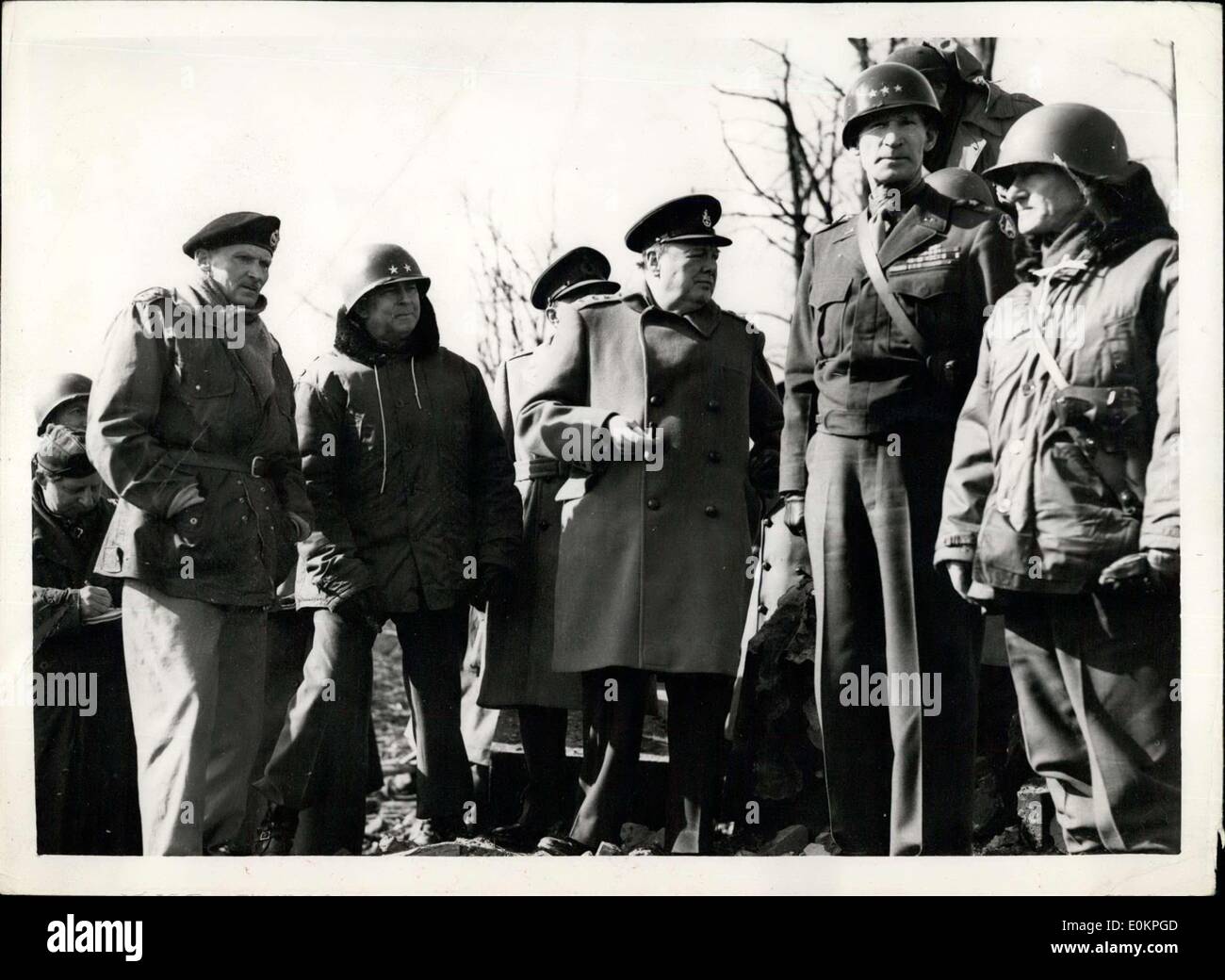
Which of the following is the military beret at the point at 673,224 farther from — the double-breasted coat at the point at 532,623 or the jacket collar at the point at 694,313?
the double-breasted coat at the point at 532,623

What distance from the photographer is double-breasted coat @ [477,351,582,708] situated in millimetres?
7984

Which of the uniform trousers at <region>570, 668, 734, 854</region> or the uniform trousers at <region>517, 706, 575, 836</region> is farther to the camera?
the uniform trousers at <region>517, 706, 575, 836</region>

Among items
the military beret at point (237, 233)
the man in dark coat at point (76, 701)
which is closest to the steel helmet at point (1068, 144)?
the military beret at point (237, 233)

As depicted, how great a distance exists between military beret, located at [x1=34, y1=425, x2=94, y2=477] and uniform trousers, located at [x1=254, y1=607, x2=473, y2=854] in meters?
1.31

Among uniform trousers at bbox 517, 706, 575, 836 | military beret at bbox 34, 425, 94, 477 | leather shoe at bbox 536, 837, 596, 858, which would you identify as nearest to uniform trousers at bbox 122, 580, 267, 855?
military beret at bbox 34, 425, 94, 477

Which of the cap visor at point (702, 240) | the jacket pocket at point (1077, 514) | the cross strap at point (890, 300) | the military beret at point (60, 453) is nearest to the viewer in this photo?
the jacket pocket at point (1077, 514)

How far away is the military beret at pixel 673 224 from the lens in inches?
317

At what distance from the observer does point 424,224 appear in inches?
327

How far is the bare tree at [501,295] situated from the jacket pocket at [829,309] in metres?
1.23

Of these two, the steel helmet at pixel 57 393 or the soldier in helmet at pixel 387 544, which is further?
the steel helmet at pixel 57 393

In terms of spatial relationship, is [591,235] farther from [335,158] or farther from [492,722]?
[492,722]

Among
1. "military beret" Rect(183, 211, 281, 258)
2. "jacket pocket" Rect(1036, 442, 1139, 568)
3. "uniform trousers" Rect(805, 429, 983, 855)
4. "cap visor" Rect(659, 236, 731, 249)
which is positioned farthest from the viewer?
"military beret" Rect(183, 211, 281, 258)

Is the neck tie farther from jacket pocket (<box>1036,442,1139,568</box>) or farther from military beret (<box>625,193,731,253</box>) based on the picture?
jacket pocket (<box>1036,442,1139,568</box>)
